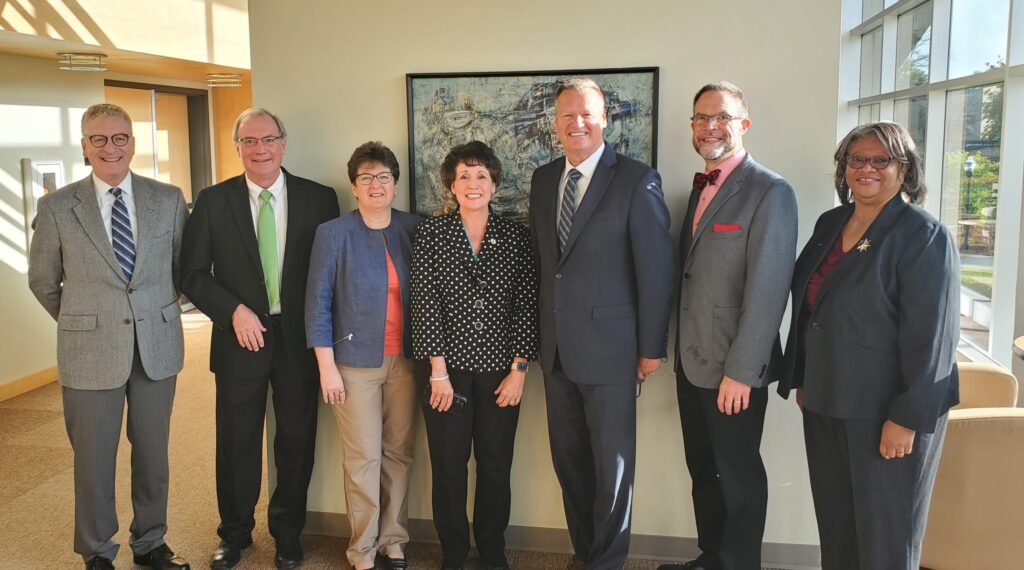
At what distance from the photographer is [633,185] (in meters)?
2.93

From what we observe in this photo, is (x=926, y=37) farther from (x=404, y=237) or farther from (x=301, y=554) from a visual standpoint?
(x=301, y=554)

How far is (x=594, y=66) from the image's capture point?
3291 mm

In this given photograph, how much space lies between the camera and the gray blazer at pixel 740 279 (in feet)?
8.87

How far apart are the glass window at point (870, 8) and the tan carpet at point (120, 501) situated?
4396mm

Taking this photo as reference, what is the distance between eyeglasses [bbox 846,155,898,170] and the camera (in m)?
2.40

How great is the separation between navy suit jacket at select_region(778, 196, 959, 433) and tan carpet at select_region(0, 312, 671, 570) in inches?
54.3

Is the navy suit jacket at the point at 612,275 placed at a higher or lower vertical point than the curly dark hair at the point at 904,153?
lower

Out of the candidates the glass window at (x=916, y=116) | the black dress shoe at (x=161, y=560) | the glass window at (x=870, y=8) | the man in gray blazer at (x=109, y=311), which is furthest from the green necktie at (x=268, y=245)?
the glass window at (x=870, y=8)

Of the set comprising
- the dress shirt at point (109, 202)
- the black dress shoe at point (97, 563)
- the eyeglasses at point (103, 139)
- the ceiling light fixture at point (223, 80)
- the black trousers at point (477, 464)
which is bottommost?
the black dress shoe at point (97, 563)

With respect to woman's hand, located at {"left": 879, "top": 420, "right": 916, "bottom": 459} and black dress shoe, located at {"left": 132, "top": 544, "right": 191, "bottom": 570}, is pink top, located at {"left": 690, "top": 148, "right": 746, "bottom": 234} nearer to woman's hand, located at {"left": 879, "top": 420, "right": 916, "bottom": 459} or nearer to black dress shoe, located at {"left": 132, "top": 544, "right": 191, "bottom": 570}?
woman's hand, located at {"left": 879, "top": 420, "right": 916, "bottom": 459}

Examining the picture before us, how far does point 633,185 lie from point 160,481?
7.24ft

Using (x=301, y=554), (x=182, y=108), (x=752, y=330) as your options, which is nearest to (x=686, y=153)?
(x=752, y=330)

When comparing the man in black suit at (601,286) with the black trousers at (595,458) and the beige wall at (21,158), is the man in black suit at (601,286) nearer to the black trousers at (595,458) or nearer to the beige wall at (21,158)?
the black trousers at (595,458)

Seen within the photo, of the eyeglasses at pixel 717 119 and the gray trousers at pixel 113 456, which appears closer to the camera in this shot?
the eyeglasses at pixel 717 119
